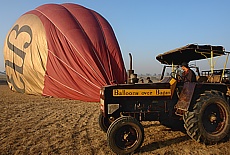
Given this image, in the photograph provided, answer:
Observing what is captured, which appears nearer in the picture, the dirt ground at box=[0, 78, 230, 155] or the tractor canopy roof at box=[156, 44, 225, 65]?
the dirt ground at box=[0, 78, 230, 155]

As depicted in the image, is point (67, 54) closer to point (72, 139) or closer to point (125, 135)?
point (72, 139)

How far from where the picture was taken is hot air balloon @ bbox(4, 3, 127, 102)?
13.1m

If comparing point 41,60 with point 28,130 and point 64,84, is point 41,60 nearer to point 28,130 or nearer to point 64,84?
point 64,84

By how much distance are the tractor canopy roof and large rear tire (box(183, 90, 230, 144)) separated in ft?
3.58

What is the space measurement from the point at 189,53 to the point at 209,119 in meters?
1.90

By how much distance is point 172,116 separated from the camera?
5406 millimetres

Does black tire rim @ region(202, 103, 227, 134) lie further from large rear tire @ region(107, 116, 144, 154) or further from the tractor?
large rear tire @ region(107, 116, 144, 154)

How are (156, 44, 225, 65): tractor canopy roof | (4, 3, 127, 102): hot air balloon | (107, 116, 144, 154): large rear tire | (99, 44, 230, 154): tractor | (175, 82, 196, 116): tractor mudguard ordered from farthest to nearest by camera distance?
(4, 3, 127, 102): hot air balloon → (156, 44, 225, 65): tractor canopy roof → (175, 82, 196, 116): tractor mudguard → (99, 44, 230, 154): tractor → (107, 116, 144, 154): large rear tire

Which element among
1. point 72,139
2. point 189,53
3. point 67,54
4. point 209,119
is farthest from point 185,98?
point 67,54

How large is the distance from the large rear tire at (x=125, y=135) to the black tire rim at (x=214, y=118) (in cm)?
158

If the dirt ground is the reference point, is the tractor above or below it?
above

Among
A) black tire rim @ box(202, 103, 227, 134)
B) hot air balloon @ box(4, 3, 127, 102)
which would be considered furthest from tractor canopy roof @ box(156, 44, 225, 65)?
hot air balloon @ box(4, 3, 127, 102)

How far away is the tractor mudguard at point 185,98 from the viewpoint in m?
5.00

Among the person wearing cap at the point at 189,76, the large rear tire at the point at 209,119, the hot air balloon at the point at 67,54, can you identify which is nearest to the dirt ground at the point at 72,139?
the large rear tire at the point at 209,119
